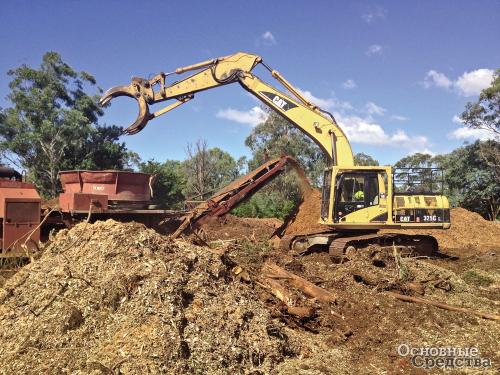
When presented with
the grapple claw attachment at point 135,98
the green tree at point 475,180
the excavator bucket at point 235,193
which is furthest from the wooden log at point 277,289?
Result: the green tree at point 475,180

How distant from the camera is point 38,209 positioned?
980 centimetres

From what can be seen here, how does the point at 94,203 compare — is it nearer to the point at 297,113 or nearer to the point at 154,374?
the point at 297,113

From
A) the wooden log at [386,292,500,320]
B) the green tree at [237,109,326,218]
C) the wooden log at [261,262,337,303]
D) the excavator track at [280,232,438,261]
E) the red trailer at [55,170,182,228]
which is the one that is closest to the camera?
the wooden log at [261,262,337,303]

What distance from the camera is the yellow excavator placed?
39.5ft

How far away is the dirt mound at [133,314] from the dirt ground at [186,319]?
15 millimetres

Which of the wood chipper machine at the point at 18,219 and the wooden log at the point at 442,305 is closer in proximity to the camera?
the wooden log at the point at 442,305

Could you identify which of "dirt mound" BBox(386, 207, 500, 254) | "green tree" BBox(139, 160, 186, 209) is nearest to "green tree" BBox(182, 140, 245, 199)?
"green tree" BBox(139, 160, 186, 209)

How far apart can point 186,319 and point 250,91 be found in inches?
369

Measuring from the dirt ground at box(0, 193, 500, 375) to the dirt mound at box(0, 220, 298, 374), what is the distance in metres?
0.01

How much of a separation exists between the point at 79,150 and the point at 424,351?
2718cm

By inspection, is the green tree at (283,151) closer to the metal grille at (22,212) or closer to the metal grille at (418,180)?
the metal grille at (418,180)

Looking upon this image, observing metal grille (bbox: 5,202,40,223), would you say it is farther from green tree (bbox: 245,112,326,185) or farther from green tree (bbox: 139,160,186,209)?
green tree (bbox: 245,112,326,185)

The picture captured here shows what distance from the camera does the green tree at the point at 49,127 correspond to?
90.6 ft

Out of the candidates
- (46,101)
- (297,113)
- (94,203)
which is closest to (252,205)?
(46,101)
